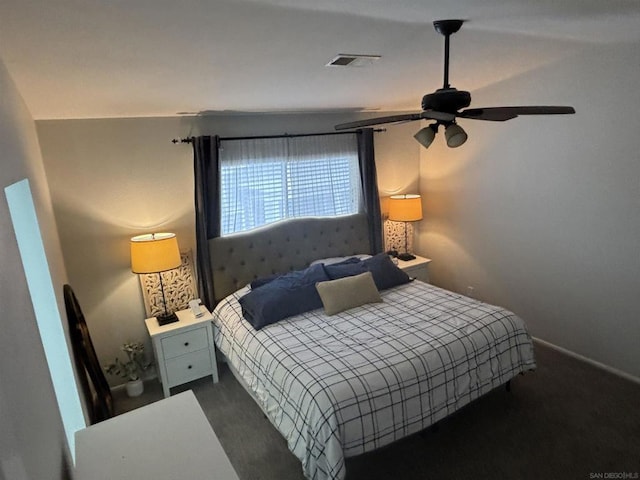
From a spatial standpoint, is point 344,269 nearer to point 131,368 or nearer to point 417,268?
point 417,268

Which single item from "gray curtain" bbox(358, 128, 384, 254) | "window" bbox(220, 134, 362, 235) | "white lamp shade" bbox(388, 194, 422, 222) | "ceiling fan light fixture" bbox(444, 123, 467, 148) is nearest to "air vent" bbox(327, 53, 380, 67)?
"ceiling fan light fixture" bbox(444, 123, 467, 148)

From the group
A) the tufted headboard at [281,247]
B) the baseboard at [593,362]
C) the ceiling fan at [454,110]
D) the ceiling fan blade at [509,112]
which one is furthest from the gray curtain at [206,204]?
the baseboard at [593,362]

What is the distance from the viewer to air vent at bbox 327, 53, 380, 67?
2287 mm

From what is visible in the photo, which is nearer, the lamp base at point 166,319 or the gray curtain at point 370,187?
the lamp base at point 166,319

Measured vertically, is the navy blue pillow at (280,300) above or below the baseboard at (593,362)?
above

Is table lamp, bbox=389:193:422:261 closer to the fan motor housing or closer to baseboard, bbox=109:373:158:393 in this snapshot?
the fan motor housing

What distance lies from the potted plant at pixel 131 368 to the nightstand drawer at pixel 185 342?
1.26 ft

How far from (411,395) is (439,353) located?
0.33 metres

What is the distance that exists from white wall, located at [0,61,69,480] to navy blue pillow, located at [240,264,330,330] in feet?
5.07

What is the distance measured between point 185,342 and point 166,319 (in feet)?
0.80

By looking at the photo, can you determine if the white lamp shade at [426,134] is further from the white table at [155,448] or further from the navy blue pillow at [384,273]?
the white table at [155,448]

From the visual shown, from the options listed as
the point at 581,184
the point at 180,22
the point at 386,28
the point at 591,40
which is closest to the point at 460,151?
the point at 581,184

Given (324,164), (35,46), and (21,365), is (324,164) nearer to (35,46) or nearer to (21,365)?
(35,46)

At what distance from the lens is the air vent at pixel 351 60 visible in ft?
7.50
